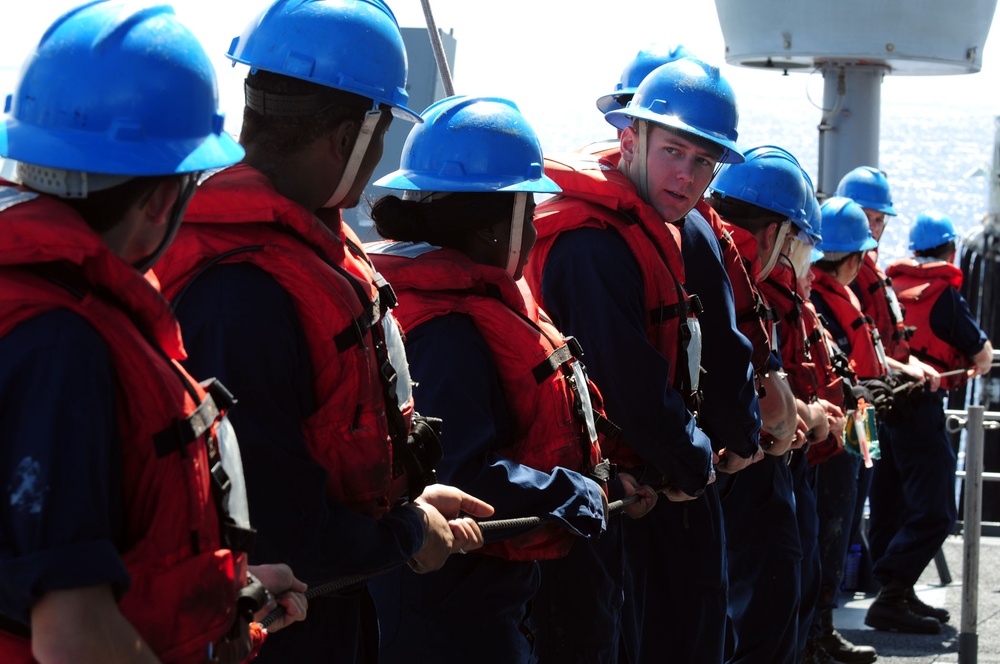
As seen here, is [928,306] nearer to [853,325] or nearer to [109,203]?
[853,325]

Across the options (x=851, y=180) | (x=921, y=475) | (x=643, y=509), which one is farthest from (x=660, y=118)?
(x=851, y=180)

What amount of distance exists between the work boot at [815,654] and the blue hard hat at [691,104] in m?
3.28

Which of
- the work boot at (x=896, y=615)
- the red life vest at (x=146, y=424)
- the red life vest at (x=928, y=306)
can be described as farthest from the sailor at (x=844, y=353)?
the red life vest at (x=146, y=424)

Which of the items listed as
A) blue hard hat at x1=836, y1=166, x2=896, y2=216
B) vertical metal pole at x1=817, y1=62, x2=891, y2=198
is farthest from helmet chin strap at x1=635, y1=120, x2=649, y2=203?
vertical metal pole at x1=817, y1=62, x2=891, y2=198

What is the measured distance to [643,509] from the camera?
4.37 meters

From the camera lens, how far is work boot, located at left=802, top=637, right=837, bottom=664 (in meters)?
7.03

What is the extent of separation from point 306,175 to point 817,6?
822cm

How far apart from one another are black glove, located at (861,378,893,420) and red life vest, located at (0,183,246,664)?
614 centimetres

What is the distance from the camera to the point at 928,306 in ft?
30.6

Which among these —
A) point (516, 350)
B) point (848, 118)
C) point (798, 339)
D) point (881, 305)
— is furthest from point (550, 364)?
point (848, 118)

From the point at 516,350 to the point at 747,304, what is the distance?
6.98ft

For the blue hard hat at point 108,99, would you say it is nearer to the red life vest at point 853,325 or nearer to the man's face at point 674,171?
the man's face at point 674,171

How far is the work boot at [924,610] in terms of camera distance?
817cm

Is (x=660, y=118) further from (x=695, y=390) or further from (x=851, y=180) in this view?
(x=851, y=180)
